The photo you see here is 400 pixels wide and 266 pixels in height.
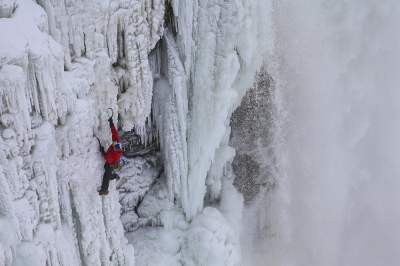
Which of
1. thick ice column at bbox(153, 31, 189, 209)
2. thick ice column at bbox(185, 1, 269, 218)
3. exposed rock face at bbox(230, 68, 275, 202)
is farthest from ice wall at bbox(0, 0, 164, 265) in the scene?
exposed rock face at bbox(230, 68, 275, 202)

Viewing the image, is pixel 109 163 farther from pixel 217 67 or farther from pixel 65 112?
pixel 217 67

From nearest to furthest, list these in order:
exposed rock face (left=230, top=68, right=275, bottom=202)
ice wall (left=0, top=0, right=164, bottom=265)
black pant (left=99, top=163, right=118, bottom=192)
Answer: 1. ice wall (left=0, top=0, right=164, bottom=265)
2. black pant (left=99, top=163, right=118, bottom=192)
3. exposed rock face (left=230, top=68, right=275, bottom=202)

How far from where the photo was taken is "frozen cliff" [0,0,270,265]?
12.0 ft

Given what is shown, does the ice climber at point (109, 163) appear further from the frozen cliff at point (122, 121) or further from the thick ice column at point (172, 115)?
the thick ice column at point (172, 115)

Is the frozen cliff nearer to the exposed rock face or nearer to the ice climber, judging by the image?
the ice climber

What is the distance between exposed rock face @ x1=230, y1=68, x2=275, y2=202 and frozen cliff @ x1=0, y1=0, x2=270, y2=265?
0.42 meters

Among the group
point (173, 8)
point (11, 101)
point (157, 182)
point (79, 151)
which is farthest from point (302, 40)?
point (11, 101)

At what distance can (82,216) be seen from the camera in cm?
450

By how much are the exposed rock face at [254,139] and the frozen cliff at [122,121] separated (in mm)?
420

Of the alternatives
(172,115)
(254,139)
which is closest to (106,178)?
(172,115)

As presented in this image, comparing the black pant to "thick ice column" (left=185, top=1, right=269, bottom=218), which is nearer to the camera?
the black pant

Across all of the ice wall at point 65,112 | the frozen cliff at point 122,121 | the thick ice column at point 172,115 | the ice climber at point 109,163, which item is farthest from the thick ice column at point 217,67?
the ice climber at point 109,163

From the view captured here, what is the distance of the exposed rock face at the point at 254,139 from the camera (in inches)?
283

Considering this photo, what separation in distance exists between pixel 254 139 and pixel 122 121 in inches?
113
